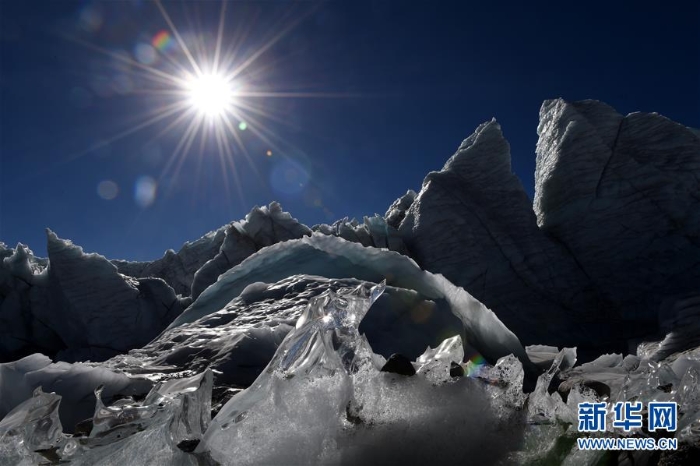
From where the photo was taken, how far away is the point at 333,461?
1497 millimetres

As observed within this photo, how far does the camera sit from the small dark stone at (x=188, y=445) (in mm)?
1485

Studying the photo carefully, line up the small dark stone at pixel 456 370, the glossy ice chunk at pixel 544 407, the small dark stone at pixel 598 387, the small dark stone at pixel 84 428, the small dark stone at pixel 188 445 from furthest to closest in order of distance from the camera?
the small dark stone at pixel 598 387 < the small dark stone at pixel 456 370 < the small dark stone at pixel 84 428 < the glossy ice chunk at pixel 544 407 < the small dark stone at pixel 188 445

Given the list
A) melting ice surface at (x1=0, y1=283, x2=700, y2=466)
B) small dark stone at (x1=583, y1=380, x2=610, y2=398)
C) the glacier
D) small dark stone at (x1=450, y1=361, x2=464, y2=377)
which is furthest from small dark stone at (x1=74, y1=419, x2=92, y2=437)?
small dark stone at (x1=583, y1=380, x2=610, y2=398)

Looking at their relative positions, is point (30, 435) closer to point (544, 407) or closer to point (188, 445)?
point (188, 445)

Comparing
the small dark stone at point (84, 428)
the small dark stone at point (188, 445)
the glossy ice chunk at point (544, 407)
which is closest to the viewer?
the small dark stone at point (188, 445)

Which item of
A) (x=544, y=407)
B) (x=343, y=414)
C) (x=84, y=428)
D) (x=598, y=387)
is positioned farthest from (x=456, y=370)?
(x=84, y=428)

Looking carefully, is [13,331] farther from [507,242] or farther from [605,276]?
[605,276]

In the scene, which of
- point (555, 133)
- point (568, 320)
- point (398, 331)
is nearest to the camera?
point (398, 331)

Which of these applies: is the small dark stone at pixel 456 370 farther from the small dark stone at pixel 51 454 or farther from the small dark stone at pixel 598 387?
the small dark stone at pixel 51 454

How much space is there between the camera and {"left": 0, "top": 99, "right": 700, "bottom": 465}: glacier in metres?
1.58

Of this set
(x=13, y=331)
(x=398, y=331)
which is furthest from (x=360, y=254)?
(x=13, y=331)

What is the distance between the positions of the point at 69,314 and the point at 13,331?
258cm

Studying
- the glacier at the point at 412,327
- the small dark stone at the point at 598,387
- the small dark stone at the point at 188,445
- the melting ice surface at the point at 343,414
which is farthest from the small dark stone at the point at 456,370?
the small dark stone at the point at 188,445

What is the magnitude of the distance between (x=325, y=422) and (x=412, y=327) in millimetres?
2425
